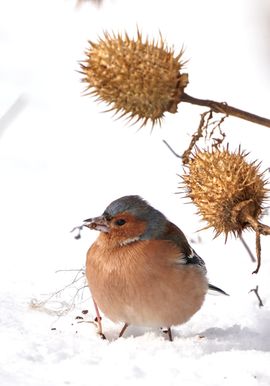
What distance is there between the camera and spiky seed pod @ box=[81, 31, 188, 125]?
425 centimetres

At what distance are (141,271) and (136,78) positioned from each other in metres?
1.27

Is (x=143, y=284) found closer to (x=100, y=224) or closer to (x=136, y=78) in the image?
(x=100, y=224)

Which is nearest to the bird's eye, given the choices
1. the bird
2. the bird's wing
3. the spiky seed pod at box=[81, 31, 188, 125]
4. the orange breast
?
the bird

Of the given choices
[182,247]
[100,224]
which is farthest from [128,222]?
[182,247]

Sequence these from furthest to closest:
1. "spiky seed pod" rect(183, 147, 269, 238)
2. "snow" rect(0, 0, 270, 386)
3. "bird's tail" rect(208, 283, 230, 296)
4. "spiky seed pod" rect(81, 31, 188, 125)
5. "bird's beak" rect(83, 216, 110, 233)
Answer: "bird's tail" rect(208, 283, 230, 296), "bird's beak" rect(83, 216, 110, 233), "snow" rect(0, 0, 270, 386), "spiky seed pod" rect(183, 147, 269, 238), "spiky seed pod" rect(81, 31, 188, 125)

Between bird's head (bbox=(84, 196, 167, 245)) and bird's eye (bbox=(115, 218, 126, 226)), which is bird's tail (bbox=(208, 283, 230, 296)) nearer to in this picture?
bird's head (bbox=(84, 196, 167, 245))

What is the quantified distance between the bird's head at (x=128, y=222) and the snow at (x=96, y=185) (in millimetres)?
509

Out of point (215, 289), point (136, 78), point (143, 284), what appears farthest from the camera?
point (215, 289)

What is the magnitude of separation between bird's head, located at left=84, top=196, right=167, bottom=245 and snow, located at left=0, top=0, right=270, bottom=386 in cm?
51

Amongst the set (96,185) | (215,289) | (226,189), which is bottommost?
(215,289)

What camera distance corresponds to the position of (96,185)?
7871mm

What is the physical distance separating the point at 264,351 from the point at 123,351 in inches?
30.2

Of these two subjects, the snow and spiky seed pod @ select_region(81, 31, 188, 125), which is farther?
the snow

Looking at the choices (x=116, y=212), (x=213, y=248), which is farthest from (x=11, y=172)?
(x=116, y=212)
